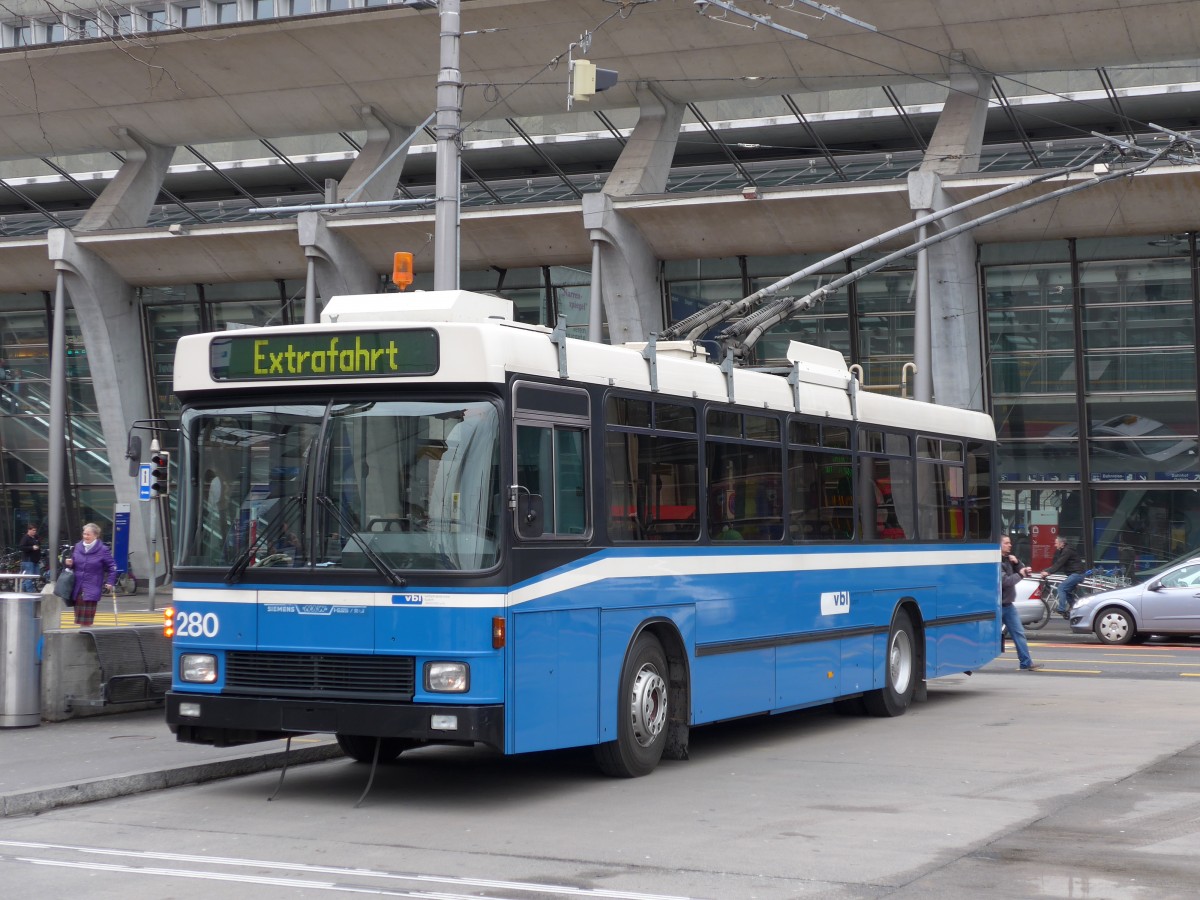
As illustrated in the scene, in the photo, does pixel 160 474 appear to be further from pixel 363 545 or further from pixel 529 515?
pixel 529 515

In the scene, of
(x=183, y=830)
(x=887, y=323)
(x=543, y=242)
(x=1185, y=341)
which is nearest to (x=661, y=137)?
(x=543, y=242)

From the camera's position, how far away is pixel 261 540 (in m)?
9.80

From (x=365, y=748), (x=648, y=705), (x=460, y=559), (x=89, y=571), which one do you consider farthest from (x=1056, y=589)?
(x=460, y=559)

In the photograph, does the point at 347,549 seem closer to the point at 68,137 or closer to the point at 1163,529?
the point at 1163,529

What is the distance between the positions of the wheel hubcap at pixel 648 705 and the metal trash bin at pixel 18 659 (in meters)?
5.29

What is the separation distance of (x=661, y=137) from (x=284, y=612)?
24.1 m

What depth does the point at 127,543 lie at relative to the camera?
3822cm

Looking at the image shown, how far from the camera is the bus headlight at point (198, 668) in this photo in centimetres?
983

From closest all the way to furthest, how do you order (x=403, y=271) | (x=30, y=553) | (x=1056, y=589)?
(x=403, y=271) → (x=1056, y=589) → (x=30, y=553)

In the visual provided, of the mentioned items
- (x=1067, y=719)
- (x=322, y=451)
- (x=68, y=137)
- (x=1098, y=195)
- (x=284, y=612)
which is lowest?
(x=1067, y=719)

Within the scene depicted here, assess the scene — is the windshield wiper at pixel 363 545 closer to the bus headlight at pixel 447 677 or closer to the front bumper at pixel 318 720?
the bus headlight at pixel 447 677

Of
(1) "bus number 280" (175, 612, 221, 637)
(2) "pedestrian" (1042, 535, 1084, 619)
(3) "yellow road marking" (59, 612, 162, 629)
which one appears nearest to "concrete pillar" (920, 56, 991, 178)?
(2) "pedestrian" (1042, 535, 1084, 619)

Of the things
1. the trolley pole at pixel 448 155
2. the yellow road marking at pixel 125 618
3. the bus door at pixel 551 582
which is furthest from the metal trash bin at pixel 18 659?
the yellow road marking at pixel 125 618

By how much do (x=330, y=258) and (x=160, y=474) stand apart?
64.9ft
